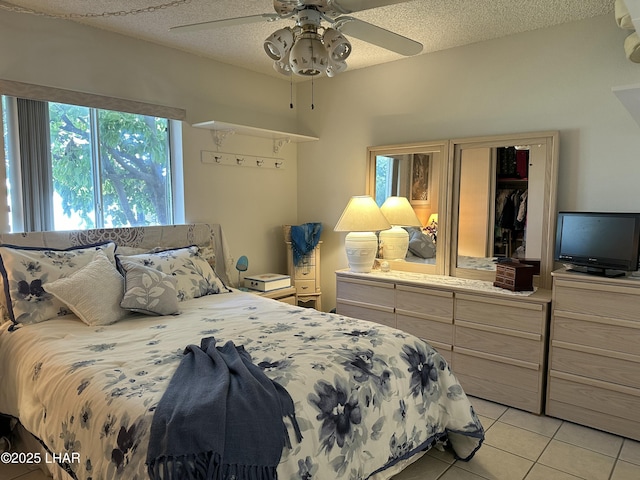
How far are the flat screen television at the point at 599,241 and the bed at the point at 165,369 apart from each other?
114cm

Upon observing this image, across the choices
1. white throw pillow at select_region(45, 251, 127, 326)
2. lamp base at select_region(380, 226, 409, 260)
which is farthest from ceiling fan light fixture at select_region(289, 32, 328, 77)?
lamp base at select_region(380, 226, 409, 260)

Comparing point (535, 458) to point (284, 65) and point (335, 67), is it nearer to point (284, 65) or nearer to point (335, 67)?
point (335, 67)

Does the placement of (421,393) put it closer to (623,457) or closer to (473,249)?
(623,457)

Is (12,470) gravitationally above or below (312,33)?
below

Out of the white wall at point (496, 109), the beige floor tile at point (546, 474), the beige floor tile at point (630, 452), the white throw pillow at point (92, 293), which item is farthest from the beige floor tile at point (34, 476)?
the beige floor tile at point (630, 452)

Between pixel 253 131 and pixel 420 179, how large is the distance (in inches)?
57.5

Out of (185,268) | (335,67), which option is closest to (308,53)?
(335,67)

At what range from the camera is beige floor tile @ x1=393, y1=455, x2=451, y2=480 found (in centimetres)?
215

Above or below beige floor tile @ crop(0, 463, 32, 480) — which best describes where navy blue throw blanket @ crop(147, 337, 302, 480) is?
above

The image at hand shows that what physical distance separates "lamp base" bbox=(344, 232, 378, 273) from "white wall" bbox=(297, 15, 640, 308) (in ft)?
1.73

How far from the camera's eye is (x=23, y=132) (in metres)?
2.71

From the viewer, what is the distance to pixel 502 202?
3148mm

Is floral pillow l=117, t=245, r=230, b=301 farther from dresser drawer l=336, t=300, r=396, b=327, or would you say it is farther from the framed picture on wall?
the framed picture on wall

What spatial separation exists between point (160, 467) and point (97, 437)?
1.18ft
